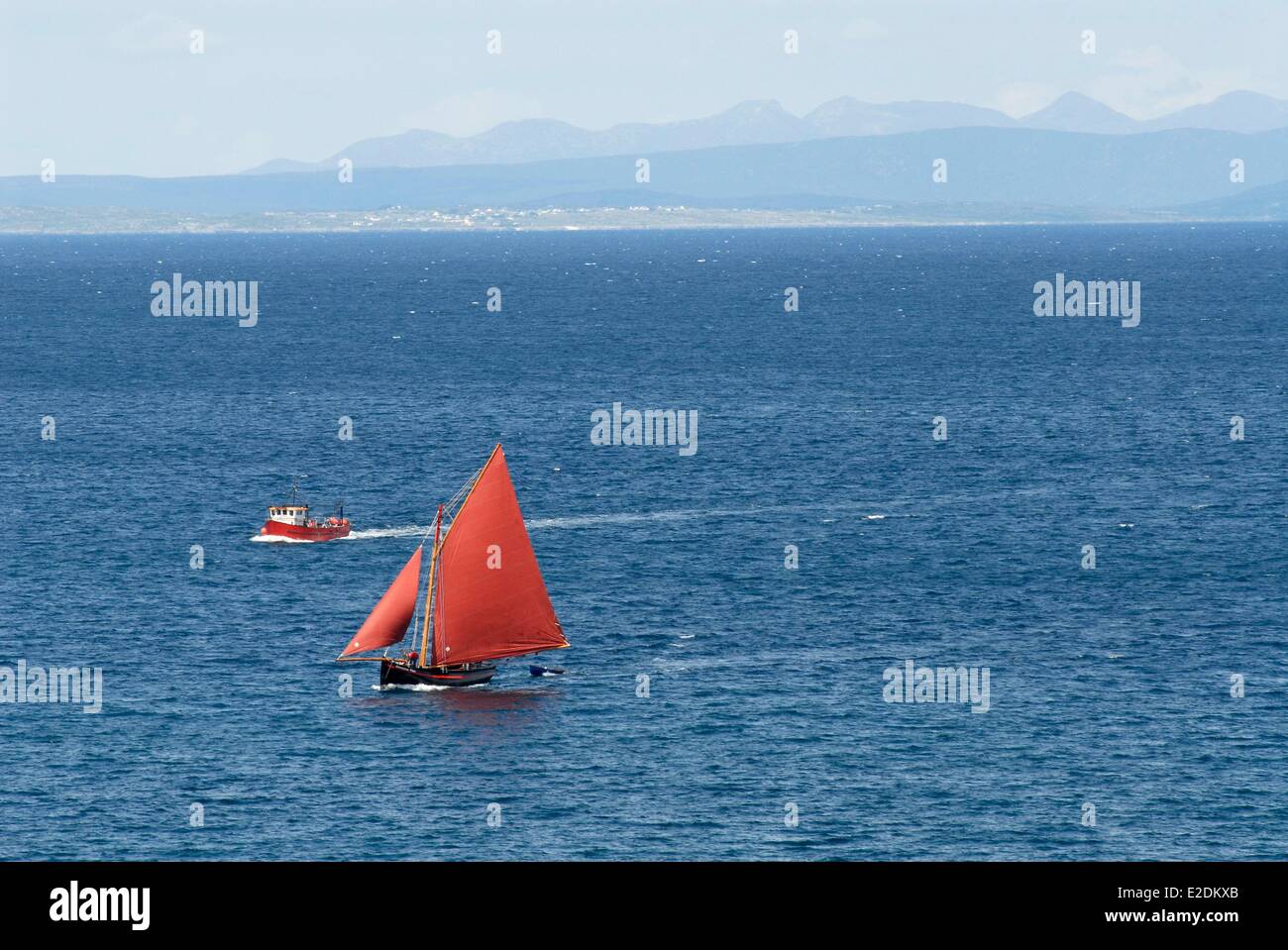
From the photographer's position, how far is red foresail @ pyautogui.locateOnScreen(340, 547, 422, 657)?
94.6 meters

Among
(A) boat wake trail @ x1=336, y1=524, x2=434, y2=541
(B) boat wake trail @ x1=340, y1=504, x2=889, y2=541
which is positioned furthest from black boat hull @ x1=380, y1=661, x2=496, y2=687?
(A) boat wake trail @ x1=336, y1=524, x2=434, y2=541

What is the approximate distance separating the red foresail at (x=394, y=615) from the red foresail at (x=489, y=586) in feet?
5.44

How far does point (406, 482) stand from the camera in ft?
502

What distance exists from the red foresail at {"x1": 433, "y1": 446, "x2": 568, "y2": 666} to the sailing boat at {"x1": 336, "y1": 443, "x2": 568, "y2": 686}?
0.18ft

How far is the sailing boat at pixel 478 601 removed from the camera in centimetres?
9538

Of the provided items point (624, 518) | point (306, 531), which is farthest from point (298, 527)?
point (624, 518)
